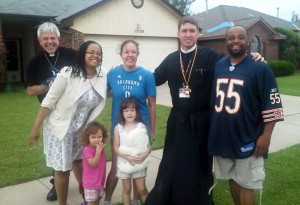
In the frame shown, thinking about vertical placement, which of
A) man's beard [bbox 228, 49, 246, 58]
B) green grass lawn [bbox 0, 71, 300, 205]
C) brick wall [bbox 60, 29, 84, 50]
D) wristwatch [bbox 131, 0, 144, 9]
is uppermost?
wristwatch [bbox 131, 0, 144, 9]

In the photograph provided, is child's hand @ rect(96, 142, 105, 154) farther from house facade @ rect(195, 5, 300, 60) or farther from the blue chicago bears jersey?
house facade @ rect(195, 5, 300, 60)

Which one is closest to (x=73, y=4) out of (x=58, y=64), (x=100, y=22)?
(x=100, y=22)

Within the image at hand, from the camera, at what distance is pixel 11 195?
4.07m

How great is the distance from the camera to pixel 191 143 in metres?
3.25

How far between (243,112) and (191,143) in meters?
0.63

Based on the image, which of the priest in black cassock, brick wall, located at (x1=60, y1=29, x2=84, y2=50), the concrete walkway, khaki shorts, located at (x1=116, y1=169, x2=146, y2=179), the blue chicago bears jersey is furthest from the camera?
brick wall, located at (x1=60, y1=29, x2=84, y2=50)

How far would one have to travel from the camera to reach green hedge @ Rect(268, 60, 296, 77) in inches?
815

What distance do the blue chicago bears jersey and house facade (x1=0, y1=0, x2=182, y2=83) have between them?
1184cm

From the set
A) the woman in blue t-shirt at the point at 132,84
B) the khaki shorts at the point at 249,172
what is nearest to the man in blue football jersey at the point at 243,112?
the khaki shorts at the point at 249,172

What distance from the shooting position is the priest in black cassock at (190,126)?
323 centimetres

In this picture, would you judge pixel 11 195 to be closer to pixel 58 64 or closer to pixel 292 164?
pixel 58 64

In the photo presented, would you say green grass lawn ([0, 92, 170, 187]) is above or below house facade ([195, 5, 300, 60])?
below

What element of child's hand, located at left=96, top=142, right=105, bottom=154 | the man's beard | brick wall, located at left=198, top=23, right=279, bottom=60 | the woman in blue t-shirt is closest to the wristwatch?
brick wall, located at left=198, top=23, right=279, bottom=60

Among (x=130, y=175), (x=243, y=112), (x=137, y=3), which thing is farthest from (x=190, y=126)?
(x=137, y=3)
